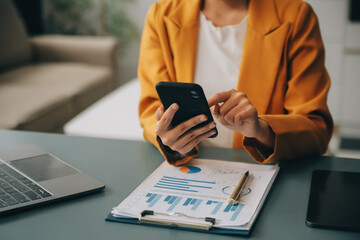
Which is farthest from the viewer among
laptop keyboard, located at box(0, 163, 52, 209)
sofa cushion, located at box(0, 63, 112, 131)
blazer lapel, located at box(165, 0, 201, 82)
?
sofa cushion, located at box(0, 63, 112, 131)

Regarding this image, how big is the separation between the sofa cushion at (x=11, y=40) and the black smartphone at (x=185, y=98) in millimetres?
2540

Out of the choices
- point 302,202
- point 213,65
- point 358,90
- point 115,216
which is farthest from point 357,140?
point 115,216

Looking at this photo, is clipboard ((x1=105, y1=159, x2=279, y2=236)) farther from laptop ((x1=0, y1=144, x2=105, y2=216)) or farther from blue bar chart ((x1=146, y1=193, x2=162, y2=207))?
laptop ((x1=0, y1=144, x2=105, y2=216))

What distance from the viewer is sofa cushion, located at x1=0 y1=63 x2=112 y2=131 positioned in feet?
7.66

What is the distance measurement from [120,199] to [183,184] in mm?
128

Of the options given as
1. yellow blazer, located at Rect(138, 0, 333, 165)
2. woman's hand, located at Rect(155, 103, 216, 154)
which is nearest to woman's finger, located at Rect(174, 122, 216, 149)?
woman's hand, located at Rect(155, 103, 216, 154)

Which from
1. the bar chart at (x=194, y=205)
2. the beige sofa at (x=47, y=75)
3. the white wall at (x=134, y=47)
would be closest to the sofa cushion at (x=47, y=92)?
the beige sofa at (x=47, y=75)

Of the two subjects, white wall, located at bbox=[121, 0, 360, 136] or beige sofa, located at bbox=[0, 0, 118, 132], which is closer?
beige sofa, located at bbox=[0, 0, 118, 132]

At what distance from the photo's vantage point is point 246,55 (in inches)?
48.3

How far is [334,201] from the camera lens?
810mm

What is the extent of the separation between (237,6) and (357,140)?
2.18 meters

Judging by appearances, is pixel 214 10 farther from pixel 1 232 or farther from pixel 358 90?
pixel 358 90

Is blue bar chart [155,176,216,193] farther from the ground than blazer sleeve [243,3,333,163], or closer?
closer

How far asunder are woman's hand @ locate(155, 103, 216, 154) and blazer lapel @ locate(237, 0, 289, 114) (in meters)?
0.32
